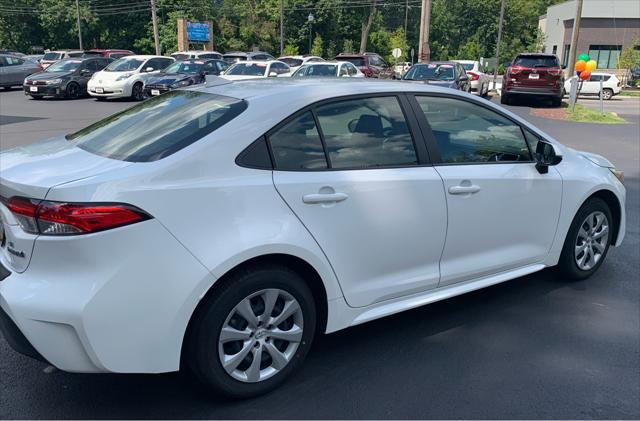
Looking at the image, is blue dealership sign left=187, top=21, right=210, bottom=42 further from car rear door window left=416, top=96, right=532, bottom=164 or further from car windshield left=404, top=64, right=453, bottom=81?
car rear door window left=416, top=96, right=532, bottom=164

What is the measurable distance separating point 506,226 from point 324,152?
4.87 ft

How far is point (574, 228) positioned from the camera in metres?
4.45

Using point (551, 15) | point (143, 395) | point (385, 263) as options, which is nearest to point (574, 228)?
point (385, 263)

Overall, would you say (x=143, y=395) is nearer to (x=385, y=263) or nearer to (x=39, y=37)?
(x=385, y=263)

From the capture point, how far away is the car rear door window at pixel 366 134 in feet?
10.6

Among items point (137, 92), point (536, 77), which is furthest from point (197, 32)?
point (536, 77)

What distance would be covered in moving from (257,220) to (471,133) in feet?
5.90

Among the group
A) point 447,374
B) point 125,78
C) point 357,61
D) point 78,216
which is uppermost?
point 357,61

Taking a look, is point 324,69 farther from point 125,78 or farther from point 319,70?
point 125,78

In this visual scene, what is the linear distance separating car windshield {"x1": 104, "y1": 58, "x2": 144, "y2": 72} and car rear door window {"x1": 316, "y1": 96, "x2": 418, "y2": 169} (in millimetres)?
19378

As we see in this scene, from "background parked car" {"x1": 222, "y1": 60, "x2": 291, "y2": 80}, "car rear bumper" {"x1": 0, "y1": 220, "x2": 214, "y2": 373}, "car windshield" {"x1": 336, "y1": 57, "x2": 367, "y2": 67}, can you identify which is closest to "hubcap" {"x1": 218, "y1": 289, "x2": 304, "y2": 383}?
"car rear bumper" {"x1": 0, "y1": 220, "x2": 214, "y2": 373}

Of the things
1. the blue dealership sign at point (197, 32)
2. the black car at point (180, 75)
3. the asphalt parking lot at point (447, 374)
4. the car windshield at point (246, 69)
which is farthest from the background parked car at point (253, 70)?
the blue dealership sign at point (197, 32)

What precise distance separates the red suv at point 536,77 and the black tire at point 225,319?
1925 centimetres

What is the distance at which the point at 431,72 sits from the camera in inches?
692
